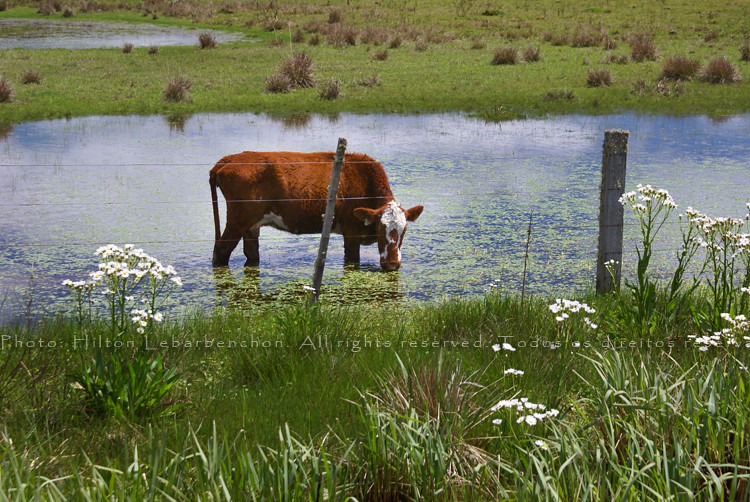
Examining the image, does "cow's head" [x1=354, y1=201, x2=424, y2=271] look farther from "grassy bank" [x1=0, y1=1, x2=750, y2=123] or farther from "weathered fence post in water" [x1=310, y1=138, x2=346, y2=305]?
"grassy bank" [x1=0, y1=1, x2=750, y2=123]

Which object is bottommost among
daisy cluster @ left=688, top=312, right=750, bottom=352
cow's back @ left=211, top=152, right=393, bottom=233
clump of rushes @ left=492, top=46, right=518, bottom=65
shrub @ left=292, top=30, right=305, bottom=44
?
daisy cluster @ left=688, top=312, right=750, bottom=352

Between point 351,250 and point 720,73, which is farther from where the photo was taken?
point 720,73

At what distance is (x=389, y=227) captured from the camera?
8.51 metres

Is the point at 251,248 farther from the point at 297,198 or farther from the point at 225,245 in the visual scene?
the point at 297,198

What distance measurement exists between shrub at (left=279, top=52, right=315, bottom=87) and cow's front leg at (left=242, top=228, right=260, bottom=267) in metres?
12.4

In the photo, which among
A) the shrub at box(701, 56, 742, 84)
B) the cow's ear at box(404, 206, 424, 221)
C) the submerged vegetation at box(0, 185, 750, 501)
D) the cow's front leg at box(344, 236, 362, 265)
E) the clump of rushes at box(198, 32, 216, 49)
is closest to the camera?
the submerged vegetation at box(0, 185, 750, 501)

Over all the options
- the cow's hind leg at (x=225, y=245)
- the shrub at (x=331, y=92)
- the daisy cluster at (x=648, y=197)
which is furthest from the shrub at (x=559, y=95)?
the daisy cluster at (x=648, y=197)

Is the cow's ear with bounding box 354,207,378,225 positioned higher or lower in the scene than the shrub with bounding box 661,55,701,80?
lower

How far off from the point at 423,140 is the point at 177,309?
30.4ft

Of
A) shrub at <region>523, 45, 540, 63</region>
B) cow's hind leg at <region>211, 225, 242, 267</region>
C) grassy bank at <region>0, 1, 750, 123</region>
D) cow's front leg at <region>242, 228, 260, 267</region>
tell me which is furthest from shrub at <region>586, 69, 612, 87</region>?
cow's hind leg at <region>211, 225, 242, 267</region>

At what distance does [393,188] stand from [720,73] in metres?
14.6

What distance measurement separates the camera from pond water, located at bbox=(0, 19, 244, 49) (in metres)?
30.3

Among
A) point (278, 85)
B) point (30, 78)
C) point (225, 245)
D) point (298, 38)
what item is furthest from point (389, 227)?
point (298, 38)

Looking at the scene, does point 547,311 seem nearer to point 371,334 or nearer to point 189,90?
point 371,334
